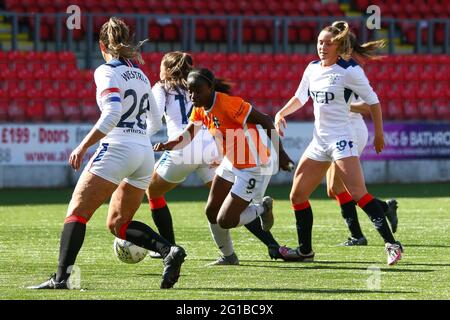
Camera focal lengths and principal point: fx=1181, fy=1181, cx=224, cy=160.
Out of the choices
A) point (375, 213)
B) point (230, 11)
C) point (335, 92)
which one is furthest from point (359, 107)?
point (230, 11)

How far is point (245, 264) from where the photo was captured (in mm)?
11086

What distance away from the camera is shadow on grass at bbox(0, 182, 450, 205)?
1934 centimetres

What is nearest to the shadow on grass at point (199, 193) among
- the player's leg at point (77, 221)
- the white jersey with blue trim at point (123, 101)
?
Result: the white jersey with blue trim at point (123, 101)

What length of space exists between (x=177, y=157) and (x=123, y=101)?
90.8 inches

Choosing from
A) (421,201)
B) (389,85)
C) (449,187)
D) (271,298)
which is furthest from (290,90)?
(271,298)

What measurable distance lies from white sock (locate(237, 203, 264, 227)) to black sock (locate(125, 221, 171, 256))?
132cm

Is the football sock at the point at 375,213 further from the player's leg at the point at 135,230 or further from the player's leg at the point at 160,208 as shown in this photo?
the player's leg at the point at 135,230

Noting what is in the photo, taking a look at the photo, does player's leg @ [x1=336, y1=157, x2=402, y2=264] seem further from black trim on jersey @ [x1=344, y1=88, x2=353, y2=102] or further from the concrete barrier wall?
the concrete barrier wall

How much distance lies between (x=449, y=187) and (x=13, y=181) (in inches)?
319

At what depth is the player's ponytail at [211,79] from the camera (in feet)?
32.6

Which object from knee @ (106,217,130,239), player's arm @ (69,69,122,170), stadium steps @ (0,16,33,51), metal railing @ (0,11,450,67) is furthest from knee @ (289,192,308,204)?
stadium steps @ (0,16,33,51)

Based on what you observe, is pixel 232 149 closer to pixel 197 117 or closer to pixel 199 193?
pixel 197 117

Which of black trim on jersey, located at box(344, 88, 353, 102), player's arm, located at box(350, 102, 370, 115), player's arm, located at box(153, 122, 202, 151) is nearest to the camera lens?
player's arm, located at box(153, 122, 202, 151)
